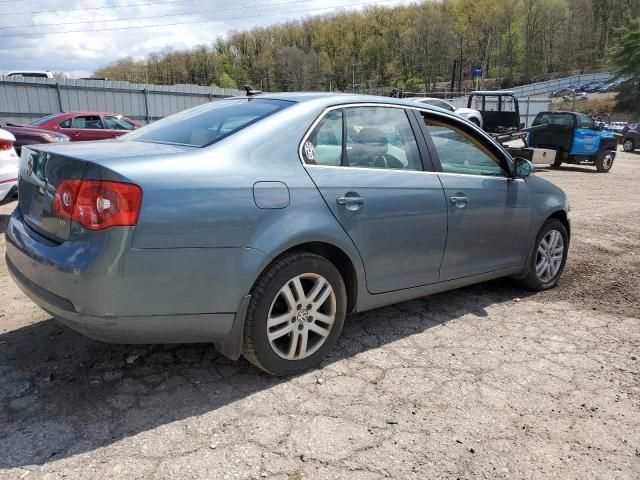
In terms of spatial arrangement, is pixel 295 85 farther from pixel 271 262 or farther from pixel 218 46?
pixel 271 262

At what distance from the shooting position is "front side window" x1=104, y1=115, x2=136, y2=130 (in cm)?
1368

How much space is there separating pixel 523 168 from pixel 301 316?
2.38 m

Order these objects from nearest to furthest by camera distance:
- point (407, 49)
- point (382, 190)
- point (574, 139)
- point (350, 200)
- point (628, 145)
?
1. point (350, 200)
2. point (382, 190)
3. point (574, 139)
4. point (628, 145)
5. point (407, 49)

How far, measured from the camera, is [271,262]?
2840mm

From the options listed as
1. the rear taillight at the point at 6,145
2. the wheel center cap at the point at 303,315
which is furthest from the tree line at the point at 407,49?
the wheel center cap at the point at 303,315

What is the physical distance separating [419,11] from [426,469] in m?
141

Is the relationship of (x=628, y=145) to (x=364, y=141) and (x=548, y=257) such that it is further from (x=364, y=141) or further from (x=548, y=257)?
(x=364, y=141)

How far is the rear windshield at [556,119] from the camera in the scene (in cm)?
1692

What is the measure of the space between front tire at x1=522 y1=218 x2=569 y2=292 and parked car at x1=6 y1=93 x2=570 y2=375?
0.77 meters

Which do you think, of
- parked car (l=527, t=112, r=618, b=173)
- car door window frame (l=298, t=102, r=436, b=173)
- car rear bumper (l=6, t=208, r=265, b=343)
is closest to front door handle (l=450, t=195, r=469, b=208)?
car door window frame (l=298, t=102, r=436, b=173)

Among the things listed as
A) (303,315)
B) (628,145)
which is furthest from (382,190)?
(628,145)

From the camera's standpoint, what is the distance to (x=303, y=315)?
9.92ft

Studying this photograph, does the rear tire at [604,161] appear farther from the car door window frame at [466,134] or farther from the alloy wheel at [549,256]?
the car door window frame at [466,134]

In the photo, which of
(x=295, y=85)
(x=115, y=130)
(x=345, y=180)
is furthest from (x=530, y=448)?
(x=295, y=85)
